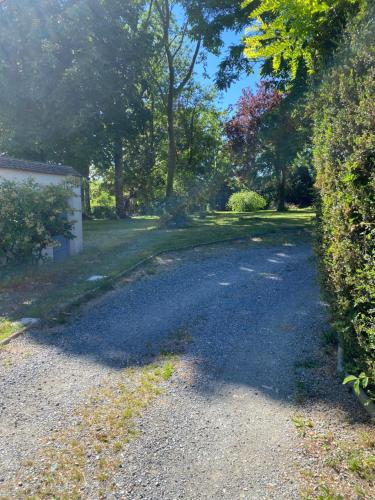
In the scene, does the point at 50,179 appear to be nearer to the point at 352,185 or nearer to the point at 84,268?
the point at 84,268

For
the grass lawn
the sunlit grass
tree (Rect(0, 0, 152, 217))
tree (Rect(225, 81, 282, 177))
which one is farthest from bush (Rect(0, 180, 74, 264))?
tree (Rect(225, 81, 282, 177))

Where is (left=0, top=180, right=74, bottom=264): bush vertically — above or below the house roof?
below

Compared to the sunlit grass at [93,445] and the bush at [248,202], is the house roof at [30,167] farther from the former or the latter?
the bush at [248,202]

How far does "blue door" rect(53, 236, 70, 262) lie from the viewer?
9.77m

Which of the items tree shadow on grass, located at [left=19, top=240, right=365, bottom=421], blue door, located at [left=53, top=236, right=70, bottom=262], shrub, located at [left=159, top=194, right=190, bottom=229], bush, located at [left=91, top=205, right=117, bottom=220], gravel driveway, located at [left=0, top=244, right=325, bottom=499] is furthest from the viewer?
bush, located at [left=91, top=205, right=117, bottom=220]

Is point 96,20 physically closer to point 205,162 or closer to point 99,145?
point 99,145

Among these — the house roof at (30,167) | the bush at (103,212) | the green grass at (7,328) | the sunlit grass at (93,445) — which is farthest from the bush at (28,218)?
the bush at (103,212)

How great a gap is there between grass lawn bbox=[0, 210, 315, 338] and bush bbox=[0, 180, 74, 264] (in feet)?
1.47

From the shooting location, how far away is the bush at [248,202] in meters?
24.3

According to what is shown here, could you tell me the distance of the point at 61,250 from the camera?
1003 centimetres

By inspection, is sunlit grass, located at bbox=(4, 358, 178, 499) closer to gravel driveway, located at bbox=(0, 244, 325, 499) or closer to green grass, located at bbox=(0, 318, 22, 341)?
gravel driveway, located at bbox=(0, 244, 325, 499)

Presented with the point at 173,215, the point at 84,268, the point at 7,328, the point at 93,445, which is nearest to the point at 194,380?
the point at 93,445

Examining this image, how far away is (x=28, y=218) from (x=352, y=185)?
6.16 metres

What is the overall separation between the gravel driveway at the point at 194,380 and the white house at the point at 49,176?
136 inches
